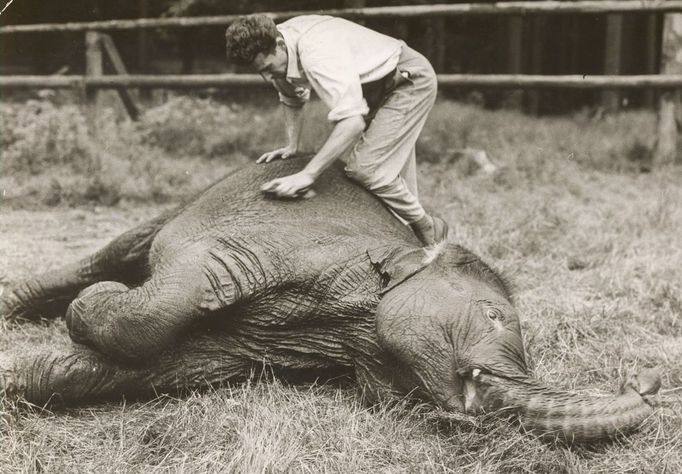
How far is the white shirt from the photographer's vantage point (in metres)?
3.51

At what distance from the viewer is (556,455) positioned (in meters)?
2.63

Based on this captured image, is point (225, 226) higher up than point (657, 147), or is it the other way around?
point (225, 226)

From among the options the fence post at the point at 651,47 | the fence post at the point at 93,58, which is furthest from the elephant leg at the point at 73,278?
the fence post at the point at 651,47

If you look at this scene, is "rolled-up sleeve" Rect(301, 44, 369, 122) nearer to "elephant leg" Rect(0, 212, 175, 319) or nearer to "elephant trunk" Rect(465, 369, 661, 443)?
"elephant leg" Rect(0, 212, 175, 319)

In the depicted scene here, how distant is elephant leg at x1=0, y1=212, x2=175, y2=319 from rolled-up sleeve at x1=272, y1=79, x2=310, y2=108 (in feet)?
2.91

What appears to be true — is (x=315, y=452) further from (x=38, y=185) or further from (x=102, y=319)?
(x=38, y=185)

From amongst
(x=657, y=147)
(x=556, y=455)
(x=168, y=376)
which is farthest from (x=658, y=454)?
(x=657, y=147)

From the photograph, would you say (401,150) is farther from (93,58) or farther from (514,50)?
(514,50)

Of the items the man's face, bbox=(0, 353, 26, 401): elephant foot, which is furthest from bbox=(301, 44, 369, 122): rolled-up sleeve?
bbox=(0, 353, 26, 401): elephant foot

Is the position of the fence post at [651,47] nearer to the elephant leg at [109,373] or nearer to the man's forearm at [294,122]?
the man's forearm at [294,122]

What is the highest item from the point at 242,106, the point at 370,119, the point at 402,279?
the point at 370,119

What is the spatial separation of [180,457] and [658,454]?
1.52 m

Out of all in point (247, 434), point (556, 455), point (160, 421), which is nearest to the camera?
point (556, 455)

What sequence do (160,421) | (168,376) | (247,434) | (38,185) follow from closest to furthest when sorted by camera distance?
(247,434), (160,421), (168,376), (38,185)
